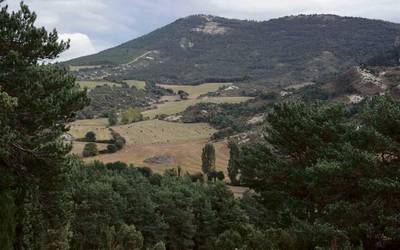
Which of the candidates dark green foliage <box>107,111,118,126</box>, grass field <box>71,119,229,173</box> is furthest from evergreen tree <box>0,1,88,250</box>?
dark green foliage <box>107,111,118,126</box>

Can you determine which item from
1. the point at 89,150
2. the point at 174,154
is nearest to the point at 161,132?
the point at 174,154

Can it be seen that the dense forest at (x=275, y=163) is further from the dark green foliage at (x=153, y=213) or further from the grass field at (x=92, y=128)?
the grass field at (x=92, y=128)

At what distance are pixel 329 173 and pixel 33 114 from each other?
14.4 meters

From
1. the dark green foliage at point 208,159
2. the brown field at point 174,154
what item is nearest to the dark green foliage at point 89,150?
the brown field at point 174,154

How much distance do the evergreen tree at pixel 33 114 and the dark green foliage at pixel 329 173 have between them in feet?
41.7

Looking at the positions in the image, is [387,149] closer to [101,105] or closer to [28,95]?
[28,95]

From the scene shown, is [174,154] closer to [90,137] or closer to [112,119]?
[90,137]

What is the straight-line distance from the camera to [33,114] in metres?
23.0

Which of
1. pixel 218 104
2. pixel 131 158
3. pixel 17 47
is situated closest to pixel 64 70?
pixel 17 47

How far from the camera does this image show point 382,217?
21516 millimetres

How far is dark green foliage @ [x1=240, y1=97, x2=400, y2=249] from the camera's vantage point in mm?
23078

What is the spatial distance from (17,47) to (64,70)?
2.73 meters

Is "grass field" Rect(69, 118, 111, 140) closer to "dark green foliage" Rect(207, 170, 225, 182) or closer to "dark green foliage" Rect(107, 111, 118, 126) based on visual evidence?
"dark green foliage" Rect(107, 111, 118, 126)

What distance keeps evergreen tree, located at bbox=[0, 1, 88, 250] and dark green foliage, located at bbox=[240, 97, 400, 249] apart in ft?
41.7
